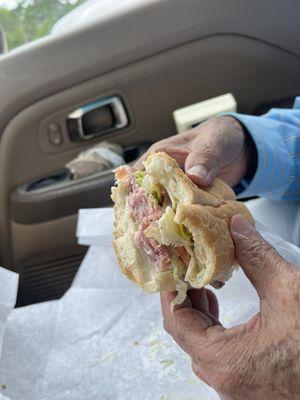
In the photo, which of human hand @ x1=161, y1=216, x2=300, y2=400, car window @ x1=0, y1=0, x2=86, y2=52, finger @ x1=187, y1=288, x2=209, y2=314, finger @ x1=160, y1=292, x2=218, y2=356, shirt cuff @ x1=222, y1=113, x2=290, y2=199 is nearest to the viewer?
human hand @ x1=161, y1=216, x2=300, y2=400

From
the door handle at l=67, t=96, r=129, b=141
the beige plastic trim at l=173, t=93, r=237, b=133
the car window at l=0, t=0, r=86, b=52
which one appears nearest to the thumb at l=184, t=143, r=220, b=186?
the beige plastic trim at l=173, t=93, r=237, b=133

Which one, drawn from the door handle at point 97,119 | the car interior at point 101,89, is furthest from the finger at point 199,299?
the door handle at point 97,119

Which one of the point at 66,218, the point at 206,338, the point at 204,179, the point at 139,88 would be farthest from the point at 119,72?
the point at 206,338

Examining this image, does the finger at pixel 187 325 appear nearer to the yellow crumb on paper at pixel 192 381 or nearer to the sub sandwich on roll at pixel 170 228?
the sub sandwich on roll at pixel 170 228

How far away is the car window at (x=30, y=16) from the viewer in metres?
1.81

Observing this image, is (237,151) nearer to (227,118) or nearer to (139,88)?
(227,118)

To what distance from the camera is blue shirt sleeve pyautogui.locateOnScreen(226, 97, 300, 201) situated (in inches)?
43.4

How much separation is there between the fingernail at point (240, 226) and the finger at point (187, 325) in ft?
0.44

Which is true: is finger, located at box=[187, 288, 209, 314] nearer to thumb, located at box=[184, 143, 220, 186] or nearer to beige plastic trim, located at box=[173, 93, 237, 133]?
thumb, located at box=[184, 143, 220, 186]

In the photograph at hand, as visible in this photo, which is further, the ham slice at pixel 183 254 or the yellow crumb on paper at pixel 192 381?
the yellow crumb on paper at pixel 192 381

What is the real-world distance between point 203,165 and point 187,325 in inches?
9.3

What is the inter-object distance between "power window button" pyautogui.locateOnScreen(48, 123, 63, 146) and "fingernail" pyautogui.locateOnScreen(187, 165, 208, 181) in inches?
27.2

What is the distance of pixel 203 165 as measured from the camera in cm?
90

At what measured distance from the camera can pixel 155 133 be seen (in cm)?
153
